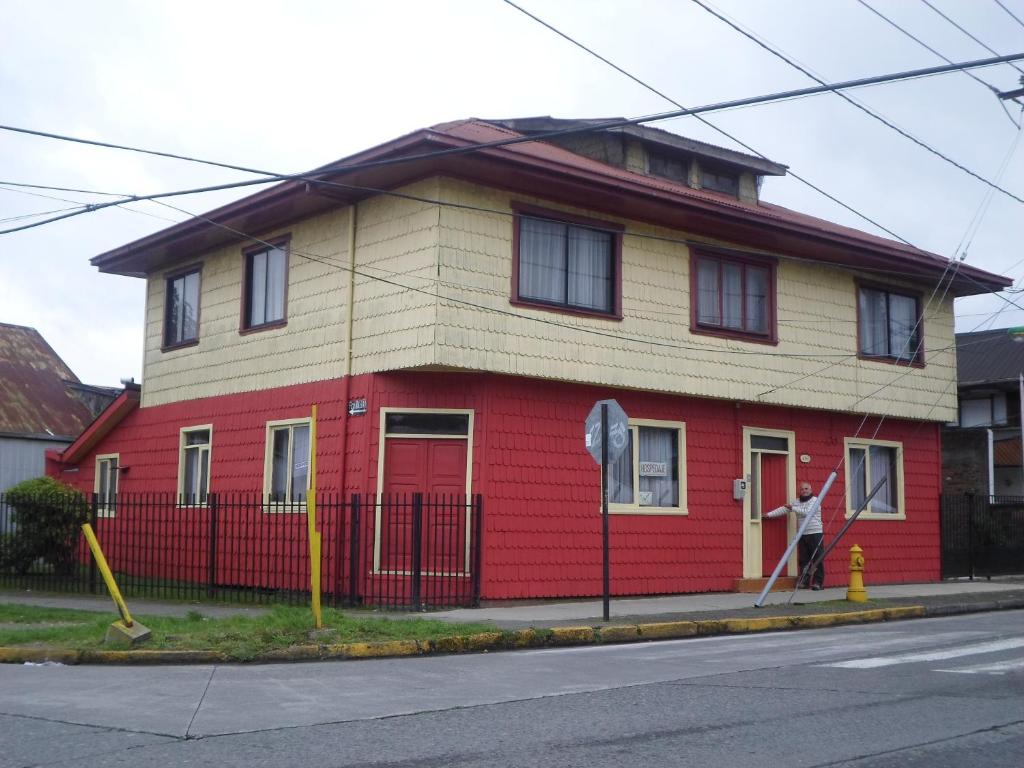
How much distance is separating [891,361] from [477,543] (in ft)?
33.6

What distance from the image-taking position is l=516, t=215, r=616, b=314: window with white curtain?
17.5 metres

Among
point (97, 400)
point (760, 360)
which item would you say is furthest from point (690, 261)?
point (97, 400)

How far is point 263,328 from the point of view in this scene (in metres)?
20.0

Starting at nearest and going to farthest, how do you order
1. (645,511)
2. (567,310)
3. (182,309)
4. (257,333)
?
(567,310), (645,511), (257,333), (182,309)

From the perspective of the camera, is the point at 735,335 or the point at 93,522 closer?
the point at 93,522

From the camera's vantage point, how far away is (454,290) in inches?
647

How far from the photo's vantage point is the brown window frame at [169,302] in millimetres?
21719

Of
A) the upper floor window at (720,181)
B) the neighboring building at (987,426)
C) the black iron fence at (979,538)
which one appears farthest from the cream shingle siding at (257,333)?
the neighboring building at (987,426)

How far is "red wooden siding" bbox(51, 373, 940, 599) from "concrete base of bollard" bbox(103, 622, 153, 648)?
5928 millimetres

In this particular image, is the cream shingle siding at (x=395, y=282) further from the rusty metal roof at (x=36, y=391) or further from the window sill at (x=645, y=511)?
the rusty metal roof at (x=36, y=391)

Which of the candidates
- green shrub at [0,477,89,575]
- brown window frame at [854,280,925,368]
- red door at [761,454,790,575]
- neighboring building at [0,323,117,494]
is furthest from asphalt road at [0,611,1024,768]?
neighboring building at [0,323,117,494]

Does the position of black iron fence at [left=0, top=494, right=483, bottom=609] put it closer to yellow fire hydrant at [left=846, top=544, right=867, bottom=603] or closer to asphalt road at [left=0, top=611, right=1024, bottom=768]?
asphalt road at [left=0, top=611, right=1024, bottom=768]

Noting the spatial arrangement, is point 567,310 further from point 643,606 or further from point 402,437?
point 643,606

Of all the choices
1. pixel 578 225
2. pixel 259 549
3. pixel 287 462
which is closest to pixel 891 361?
pixel 578 225
